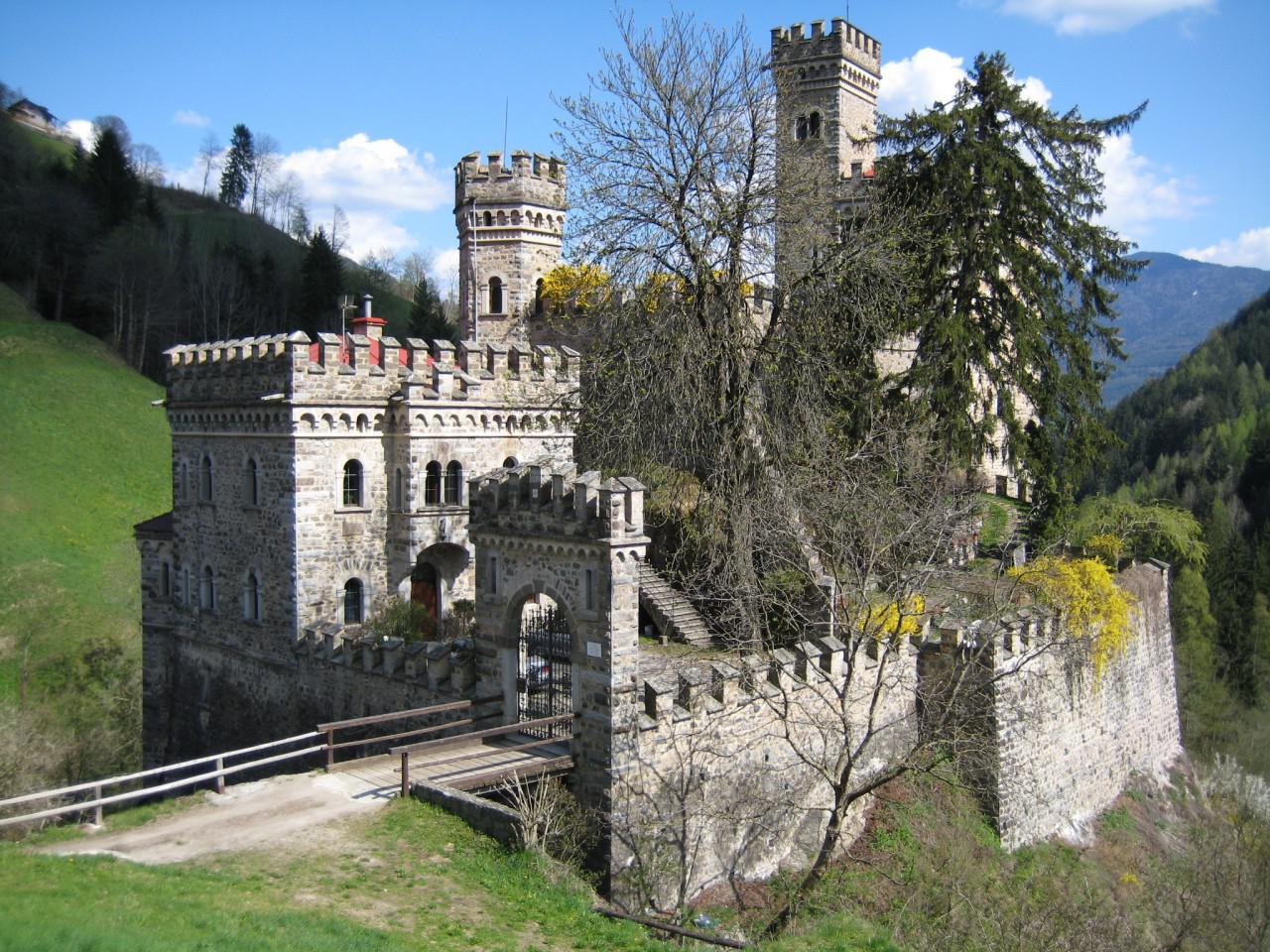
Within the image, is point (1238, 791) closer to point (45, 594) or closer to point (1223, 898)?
point (1223, 898)

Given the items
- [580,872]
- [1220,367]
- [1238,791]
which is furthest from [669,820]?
[1220,367]

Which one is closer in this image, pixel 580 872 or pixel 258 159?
pixel 580 872

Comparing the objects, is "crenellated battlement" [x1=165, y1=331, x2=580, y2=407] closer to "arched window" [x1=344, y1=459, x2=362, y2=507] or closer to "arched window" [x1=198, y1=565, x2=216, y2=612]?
"arched window" [x1=344, y1=459, x2=362, y2=507]

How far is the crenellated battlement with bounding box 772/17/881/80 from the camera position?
128ft

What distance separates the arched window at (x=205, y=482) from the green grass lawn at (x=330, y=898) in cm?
1268

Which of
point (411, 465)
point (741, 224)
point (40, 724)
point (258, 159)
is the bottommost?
point (40, 724)

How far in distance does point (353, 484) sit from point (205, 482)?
4.18m

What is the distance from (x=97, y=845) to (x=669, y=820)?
7.30 m

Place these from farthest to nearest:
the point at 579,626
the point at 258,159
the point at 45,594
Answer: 1. the point at 258,159
2. the point at 45,594
3. the point at 579,626

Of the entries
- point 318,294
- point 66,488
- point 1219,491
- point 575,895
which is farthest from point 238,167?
point 575,895

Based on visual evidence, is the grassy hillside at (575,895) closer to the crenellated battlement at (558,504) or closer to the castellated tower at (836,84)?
the crenellated battlement at (558,504)

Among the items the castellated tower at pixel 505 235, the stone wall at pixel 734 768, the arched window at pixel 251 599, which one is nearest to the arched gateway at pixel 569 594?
the stone wall at pixel 734 768

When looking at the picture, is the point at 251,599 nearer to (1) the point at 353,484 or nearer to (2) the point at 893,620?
(1) the point at 353,484

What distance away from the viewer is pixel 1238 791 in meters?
28.4
